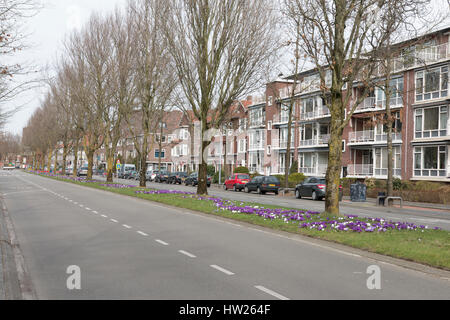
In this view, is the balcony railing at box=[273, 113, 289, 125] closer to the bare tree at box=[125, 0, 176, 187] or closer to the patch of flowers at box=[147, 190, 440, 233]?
the bare tree at box=[125, 0, 176, 187]

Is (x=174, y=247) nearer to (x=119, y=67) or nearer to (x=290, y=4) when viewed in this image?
(x=290, y=4)

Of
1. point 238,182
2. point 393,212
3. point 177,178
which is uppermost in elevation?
point 238,182

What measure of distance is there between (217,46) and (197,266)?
17464mm

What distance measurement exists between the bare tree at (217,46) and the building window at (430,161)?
762 inches

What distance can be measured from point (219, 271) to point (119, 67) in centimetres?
2880

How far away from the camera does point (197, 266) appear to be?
8.01m

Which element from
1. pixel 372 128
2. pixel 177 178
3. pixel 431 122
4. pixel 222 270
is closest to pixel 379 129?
pixel 372 128

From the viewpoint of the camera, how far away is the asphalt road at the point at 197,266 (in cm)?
632

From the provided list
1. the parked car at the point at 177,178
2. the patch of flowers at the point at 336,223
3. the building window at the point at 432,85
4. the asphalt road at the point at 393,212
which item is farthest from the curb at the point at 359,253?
the parked car at the point at 177,178

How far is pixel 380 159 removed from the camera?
42.7 meters

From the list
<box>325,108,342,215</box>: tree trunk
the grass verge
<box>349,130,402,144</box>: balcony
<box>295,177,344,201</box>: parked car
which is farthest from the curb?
<box>349,130,402,144</box>: balcony

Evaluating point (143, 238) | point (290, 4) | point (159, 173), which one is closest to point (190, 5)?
point (290, 4)

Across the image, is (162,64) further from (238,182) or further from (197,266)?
(197,266)

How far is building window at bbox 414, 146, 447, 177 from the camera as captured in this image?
1433 inches
